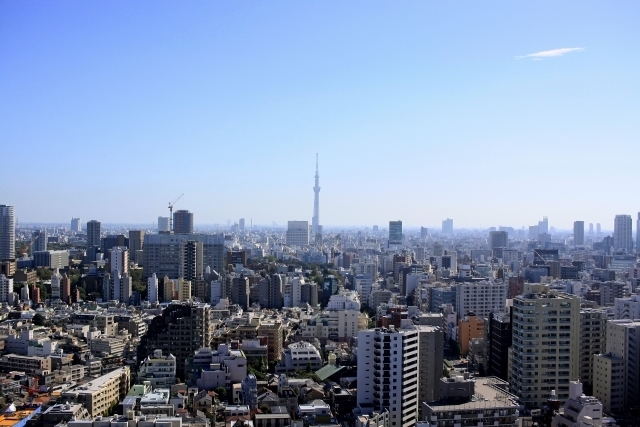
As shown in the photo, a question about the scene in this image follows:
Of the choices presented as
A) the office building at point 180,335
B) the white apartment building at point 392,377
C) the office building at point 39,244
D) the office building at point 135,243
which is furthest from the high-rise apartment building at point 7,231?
the white apartment building at point 392,377

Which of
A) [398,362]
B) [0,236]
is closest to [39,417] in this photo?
[398,362]

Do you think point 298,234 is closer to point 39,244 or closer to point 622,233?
point 39,244

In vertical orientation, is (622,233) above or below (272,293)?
above

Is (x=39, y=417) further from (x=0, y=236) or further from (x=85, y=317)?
(x=0, y=236)

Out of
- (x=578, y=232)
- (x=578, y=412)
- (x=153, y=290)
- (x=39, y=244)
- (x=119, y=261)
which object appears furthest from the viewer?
(x=578, y=232)

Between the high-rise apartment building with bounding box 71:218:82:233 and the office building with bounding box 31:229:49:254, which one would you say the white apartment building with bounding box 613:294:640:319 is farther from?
the high-rise apartment building with bounding box 71:218:82:233

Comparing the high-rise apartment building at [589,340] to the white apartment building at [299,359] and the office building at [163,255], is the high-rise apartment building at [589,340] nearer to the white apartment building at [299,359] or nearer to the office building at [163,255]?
the white apartment building at [299,359]

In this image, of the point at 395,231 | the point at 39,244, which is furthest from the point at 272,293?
the point at 395,231
